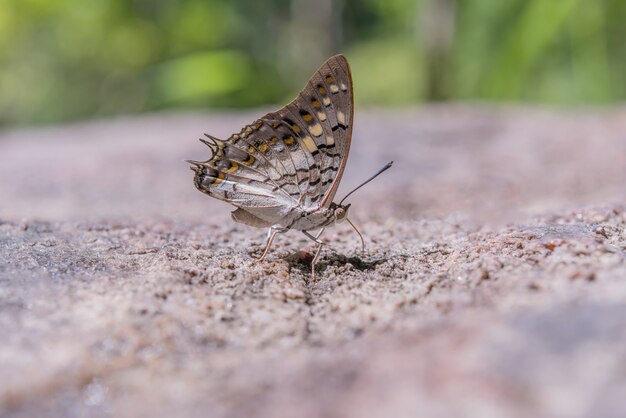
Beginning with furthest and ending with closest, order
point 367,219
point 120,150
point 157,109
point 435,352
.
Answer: point 157,109 < point 120,150 < point 367,219 < point 435,352

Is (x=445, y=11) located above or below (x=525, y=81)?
above

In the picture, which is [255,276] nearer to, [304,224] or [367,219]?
[304,224]

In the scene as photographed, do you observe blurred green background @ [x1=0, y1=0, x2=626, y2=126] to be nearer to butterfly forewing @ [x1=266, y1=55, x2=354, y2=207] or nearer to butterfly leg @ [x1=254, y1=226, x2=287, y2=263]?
butterfly forewing @ [x1=266, y1=55, x2=354, y2=207]

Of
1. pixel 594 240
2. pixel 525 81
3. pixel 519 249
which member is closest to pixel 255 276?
pixel 519 249

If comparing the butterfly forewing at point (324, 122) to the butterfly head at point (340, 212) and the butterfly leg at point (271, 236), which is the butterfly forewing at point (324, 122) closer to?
the butterfly head at point (340, 212)

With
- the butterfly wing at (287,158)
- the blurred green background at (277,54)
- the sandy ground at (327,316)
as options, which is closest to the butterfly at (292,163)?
the butterfly wing at (287,158)

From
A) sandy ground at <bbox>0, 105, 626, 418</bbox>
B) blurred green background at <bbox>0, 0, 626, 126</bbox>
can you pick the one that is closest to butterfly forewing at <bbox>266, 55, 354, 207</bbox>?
sandy ground at <bbox>0, 105, 626, 418</bbox>
